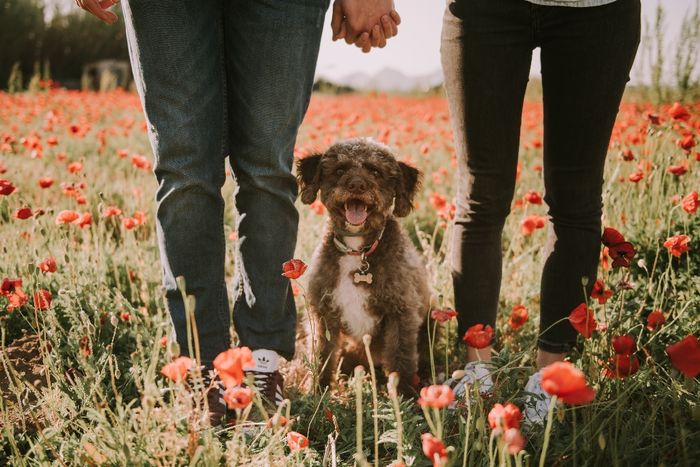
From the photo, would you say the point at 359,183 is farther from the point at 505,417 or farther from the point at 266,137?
the point at 505,417

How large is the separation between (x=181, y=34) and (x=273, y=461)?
56.1 inches

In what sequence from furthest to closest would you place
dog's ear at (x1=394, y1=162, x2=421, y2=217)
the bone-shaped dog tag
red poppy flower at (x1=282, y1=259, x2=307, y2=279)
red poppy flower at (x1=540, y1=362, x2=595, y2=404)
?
dog's ear at (x1=394, y1=162, x2=421, y2=217), the bone-shaped dog tag, red poppy flower at (x1=282, y1=259, x2=307, y2=279), red poppy flower at (x1=540, y1=362, x2=595, y2=404)

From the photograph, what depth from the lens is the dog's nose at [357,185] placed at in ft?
8.61

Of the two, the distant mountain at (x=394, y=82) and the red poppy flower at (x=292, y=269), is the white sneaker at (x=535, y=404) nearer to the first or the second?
the red poppy flower at (x=292, y=269)

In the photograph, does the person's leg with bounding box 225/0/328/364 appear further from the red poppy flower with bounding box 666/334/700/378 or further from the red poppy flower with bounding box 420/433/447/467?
the red poppy flower with bounding box 666/334/700/378

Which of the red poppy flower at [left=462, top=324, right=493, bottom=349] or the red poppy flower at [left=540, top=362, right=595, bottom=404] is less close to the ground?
the red poppy flower at [left=540, top=362, right=595, bottom=404]

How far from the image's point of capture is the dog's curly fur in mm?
2588

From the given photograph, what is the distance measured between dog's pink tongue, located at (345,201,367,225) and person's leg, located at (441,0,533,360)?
20.6 inches

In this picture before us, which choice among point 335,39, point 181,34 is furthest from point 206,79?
point 335,39

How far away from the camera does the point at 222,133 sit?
2035 mm

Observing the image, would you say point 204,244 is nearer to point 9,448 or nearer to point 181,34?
point 181,34

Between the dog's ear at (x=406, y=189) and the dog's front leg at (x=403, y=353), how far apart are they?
1.97ft

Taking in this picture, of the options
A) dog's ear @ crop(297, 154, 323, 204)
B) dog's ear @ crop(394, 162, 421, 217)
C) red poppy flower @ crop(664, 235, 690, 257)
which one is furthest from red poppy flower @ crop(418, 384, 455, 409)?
dog's ear @ crop(297, 154, 323, 204)

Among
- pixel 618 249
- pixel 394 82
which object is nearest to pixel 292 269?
pixel 618 249
